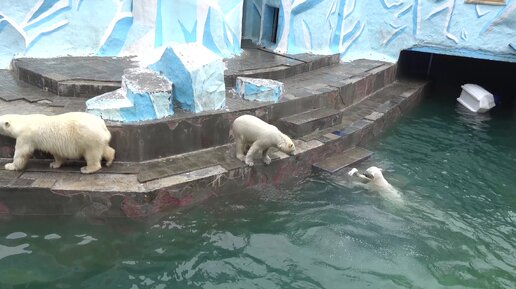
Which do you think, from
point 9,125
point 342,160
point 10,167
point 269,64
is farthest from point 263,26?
point 10,167

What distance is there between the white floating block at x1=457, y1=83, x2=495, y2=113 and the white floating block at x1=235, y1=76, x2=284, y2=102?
8.23m

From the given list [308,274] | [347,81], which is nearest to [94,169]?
[308,274]

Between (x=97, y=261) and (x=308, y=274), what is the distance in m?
2.72

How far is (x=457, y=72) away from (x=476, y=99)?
381 centimetres

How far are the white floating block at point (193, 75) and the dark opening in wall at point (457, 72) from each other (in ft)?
32.7

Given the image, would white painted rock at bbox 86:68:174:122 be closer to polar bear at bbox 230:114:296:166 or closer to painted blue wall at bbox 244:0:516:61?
polar bear at bbox 230:114:296:166

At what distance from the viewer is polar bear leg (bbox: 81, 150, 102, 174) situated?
6.04 m

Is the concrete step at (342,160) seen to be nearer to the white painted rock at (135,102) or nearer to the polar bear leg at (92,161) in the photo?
the white painted rock at (135,102)

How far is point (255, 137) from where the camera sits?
7.00 metres

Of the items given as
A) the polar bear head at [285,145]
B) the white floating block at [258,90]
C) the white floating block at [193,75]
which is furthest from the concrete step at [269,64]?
the polar bear head at [285,145]

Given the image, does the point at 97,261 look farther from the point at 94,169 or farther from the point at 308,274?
the point at 308,274

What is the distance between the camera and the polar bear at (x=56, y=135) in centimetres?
584

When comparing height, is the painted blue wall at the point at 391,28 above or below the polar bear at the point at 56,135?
above

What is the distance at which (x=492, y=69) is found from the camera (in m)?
16.7
